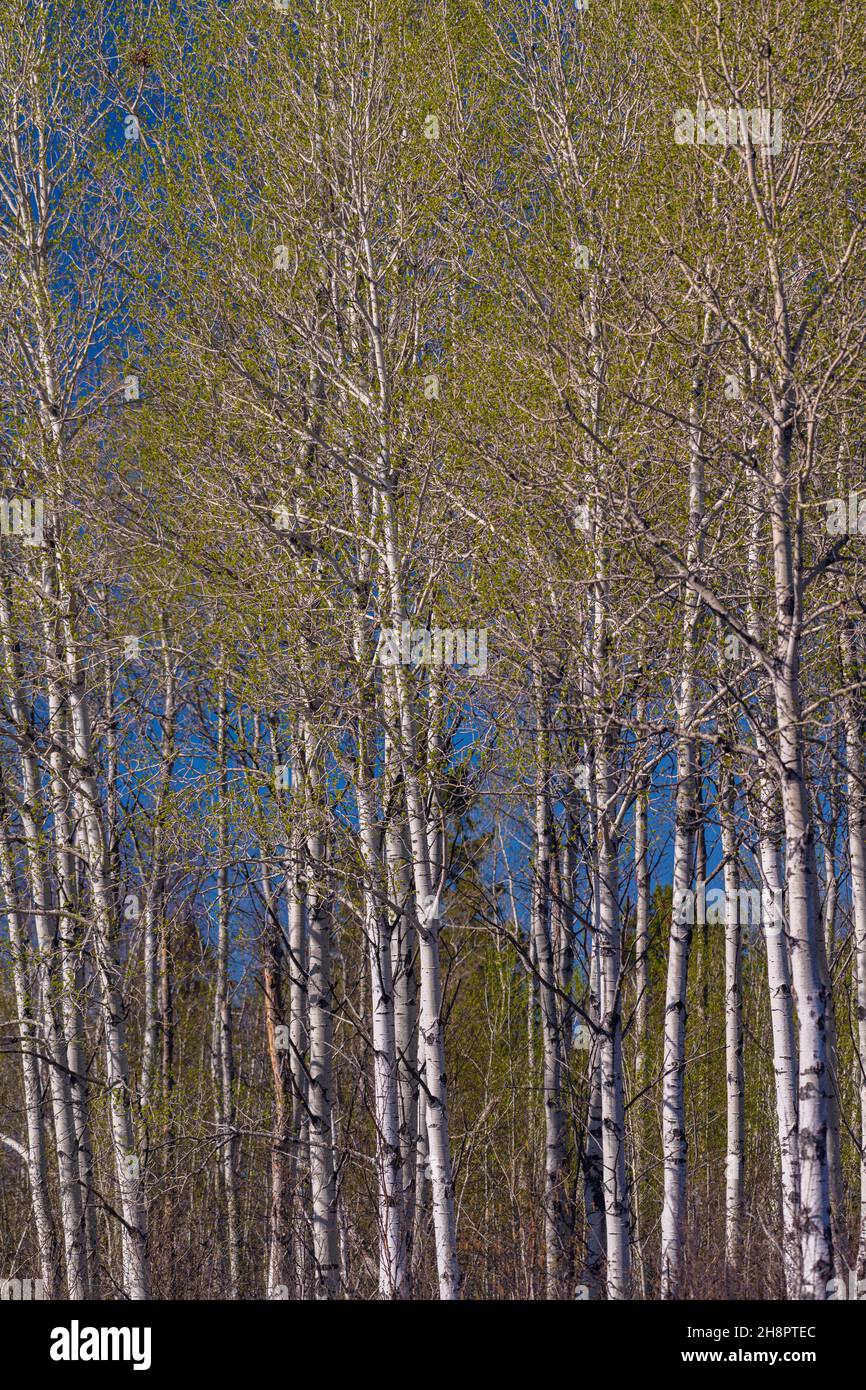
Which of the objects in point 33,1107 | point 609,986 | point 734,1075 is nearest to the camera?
point 609,986

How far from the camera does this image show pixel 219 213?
11.1 meters

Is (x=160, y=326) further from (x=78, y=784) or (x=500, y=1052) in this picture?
(x=500, y=1052)

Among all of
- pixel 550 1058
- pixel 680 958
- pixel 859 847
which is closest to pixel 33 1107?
pixel 550 1058

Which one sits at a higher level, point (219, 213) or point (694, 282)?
point (219, 213)

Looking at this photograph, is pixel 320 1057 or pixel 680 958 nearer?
pixel 680 958

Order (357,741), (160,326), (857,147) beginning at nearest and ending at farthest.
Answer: (857,147), (357,741), (160,326)

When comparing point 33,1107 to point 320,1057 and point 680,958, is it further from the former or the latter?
point 680,958

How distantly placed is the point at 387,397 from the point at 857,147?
356 centimetres

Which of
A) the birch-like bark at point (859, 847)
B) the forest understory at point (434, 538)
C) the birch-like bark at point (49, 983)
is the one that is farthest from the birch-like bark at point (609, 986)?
the birch-like bark at point (49, 983)

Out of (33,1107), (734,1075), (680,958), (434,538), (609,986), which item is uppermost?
(434,538)

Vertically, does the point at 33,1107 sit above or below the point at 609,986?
below

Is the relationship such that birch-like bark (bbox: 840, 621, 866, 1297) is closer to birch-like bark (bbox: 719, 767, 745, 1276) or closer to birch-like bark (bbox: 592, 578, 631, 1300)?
birch-like bark (bbox: 719, 767, 745, 1276)

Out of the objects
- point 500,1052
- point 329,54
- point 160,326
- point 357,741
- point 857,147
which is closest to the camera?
point 857,147
